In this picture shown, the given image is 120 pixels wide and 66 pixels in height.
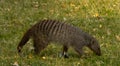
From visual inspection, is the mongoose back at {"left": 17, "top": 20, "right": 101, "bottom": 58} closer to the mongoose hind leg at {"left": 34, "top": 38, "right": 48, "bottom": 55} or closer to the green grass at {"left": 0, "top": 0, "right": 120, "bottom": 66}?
the mongoose hind leg at {"left": 34, "top": 38, "right": 48, "bottom": 55}

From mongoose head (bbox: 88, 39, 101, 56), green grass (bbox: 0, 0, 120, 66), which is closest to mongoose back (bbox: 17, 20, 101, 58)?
mongoose head (bbox: 88, 39, 101, 56)

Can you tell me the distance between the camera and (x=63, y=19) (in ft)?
29.0

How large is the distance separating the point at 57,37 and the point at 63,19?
2530 millimetres

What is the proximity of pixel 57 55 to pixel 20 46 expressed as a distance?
0.57 metres

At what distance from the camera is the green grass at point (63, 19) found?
602cm

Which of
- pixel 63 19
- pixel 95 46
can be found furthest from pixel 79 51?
pixel 63 19

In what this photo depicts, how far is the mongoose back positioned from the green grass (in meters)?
0.15

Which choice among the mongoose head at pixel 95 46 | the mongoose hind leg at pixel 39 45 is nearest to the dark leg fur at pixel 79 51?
the mongoose head at pixel 95 46

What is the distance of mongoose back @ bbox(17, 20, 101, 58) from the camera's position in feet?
20.6

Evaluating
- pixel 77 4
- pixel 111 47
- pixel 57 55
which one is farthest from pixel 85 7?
pixel 57 55

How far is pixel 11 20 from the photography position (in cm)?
870

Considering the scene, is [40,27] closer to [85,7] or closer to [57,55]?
[57,55]

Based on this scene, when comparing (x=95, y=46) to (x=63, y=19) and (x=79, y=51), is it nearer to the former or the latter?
(x=79, y=51)

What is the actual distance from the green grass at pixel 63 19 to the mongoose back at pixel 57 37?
0.15 metres
